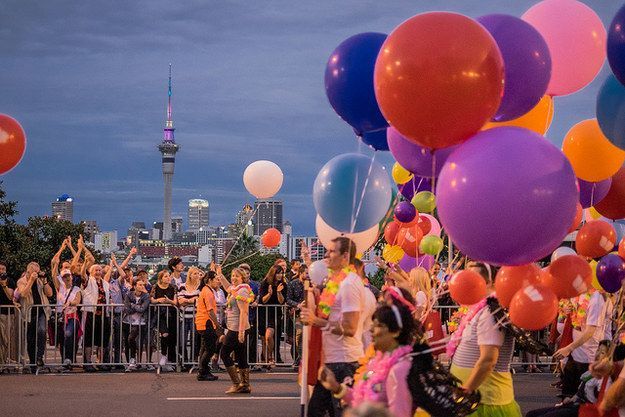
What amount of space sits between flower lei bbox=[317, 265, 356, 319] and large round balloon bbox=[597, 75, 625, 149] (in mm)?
2298

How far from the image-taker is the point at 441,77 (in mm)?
4895

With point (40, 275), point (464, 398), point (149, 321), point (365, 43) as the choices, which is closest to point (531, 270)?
point (464, 398)

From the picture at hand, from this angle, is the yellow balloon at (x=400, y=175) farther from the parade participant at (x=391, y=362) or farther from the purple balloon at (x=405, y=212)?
the parade participant at (x=391, y=362)

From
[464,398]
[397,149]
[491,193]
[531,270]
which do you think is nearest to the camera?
[491,193]

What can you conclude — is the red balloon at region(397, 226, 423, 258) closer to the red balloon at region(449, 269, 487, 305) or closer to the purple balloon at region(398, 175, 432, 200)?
the purple balloon at region(398, 175, 432, 200)

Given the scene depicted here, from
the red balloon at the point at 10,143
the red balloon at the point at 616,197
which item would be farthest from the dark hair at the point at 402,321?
the red balloon at the point at 10,143

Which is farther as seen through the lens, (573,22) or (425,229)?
(425,229)

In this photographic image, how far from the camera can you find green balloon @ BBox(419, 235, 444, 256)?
39.5ft

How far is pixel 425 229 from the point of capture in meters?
12.3

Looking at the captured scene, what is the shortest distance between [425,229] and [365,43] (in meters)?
5.99

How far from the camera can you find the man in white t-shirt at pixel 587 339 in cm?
840

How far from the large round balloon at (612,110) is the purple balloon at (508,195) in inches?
32.1

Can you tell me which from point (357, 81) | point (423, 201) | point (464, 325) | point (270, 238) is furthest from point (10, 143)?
point (270, 238)

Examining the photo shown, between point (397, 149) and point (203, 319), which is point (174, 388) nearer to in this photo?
point (203, 319)
